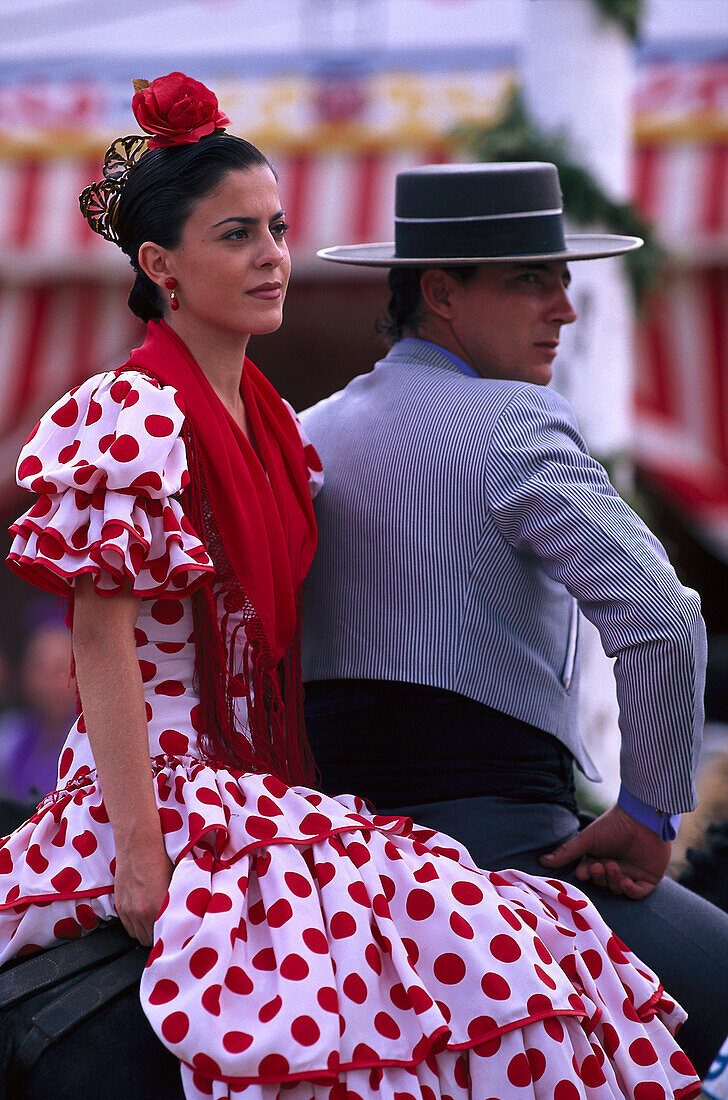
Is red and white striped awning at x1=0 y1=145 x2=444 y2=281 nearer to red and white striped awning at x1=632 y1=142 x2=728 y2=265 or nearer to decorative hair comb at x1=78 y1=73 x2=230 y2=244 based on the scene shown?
red and white striped awning at x1=632 y1=142 x2=728 y2=265

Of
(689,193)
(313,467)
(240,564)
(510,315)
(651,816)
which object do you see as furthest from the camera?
(689,193)

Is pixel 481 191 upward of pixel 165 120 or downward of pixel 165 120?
downward

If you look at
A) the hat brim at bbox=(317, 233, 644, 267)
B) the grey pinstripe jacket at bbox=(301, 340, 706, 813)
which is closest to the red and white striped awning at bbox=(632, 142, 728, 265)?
the hat brim at bbox=(317, 233, 644, 267)

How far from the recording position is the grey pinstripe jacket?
179 centimetres

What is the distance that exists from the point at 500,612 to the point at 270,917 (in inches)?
25.7

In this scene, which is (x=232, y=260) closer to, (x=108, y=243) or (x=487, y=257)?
(x=487, y=257)

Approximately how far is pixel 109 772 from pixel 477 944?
518 mm

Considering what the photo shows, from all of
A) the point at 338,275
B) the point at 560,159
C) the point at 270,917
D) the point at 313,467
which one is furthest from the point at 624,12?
the point at 338,275

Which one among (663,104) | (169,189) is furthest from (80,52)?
(169,189)

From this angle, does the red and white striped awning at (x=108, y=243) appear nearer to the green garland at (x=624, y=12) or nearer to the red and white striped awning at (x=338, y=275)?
the red and white striped awning at (x=338, y=275)

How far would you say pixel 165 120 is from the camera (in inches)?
66.8

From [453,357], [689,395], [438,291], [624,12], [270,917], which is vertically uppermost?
[624,12]

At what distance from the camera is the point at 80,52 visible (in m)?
6.63

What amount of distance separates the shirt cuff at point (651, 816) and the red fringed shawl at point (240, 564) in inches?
20.2
